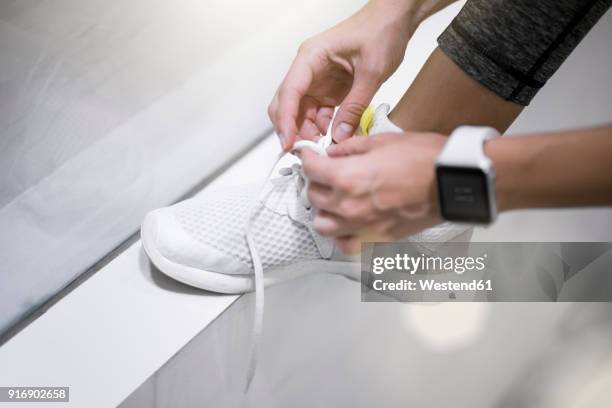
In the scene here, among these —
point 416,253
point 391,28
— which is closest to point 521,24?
point 391,28

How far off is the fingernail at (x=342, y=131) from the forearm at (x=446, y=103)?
51 mm

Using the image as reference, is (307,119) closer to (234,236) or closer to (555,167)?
(234,236)

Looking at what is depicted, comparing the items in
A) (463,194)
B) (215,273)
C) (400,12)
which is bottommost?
(215,273)

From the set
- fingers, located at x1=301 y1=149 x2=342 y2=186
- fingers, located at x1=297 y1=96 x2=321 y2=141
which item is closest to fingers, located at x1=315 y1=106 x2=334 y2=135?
fingers, located at x1=297 y1=96 x2=321 y2=141

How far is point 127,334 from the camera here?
24.8 inches

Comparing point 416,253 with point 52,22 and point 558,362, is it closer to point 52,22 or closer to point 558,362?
point 558,362

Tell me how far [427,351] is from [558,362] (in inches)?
6.2

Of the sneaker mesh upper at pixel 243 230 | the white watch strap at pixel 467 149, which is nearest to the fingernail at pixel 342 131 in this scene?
the sneaker mesh upper at pixel 243 230

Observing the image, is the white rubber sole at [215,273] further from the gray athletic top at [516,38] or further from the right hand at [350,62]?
the gray athletic top at [516,38]

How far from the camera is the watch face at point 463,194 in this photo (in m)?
0.45

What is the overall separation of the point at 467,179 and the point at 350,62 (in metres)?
0.30

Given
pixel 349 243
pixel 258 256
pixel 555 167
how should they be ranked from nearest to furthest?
pixel 555 167 < pixel 349 243 < pixel 258 256

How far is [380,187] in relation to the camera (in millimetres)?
489

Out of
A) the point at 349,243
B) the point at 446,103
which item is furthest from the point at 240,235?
the point at 446,103
